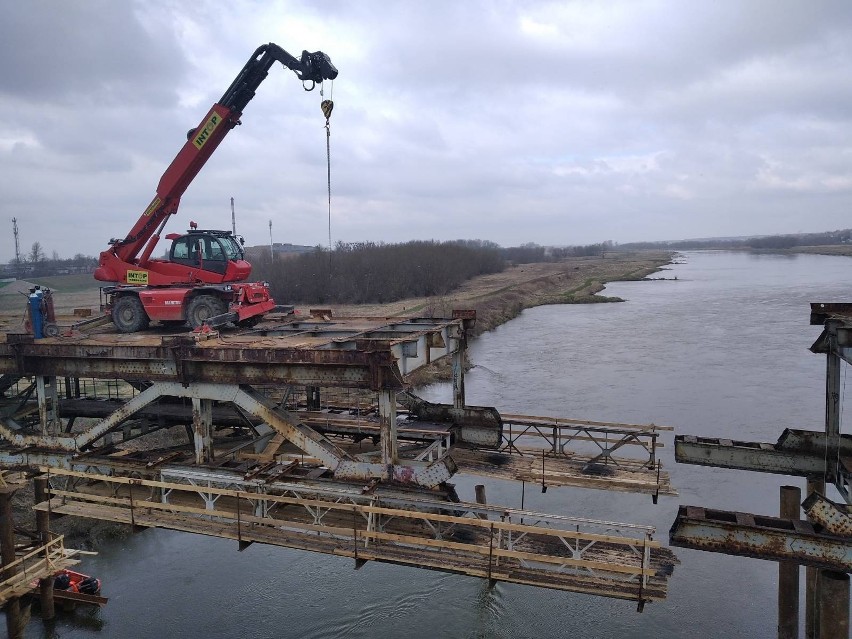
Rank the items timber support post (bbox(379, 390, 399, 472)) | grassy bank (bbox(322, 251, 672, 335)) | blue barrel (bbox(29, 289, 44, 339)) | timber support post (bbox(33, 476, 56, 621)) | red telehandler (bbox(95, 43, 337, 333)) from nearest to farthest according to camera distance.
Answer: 1. timber support post (bbox(379, 390, 399, 472))
2. timber support post (bbox(33, 476, 56, 621))
3. blue barrel (bbox(29, 289, 44, 339))
4. red telehandler (bbox(95, 43, 337, 333))
5. grassy bank (bbox(322, 251, 672, 335))

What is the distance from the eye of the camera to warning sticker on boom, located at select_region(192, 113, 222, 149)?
1495 cm

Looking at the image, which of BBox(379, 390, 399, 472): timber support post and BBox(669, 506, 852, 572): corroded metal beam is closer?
BBox(669, 506, 852, 572): corroded metal beam

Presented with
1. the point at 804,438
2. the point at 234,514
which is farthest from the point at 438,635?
the point at 804,438

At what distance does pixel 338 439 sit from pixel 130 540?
6.85 m

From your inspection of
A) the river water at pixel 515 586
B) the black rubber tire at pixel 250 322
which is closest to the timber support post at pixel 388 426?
the river water at pixel 515 586

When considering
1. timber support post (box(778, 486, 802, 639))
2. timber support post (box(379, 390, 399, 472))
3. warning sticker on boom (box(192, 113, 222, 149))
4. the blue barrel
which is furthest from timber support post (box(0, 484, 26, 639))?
timber support post (box(778, 486, 802, 639))

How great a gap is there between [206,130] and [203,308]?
4.22m

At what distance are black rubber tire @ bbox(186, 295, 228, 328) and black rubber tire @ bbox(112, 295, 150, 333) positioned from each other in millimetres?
1493

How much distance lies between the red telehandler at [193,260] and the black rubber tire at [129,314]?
2 centimetres

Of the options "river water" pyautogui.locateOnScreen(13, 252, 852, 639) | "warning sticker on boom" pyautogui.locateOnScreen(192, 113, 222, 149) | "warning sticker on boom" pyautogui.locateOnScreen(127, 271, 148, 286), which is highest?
"warning sticker on boom" pyautogui.locateOnScreen(192, 113, 222, 149)

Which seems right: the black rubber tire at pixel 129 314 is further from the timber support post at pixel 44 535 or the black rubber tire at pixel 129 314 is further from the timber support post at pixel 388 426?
the timber support post at pixel 388 426

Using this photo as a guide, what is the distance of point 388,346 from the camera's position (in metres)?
10.2

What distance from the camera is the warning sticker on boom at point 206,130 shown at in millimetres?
14945

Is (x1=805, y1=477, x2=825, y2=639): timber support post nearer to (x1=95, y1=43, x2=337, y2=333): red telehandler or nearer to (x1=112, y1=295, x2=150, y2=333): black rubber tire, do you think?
(x1=95, y1=43, x2=337, y2=333): red telehandler
